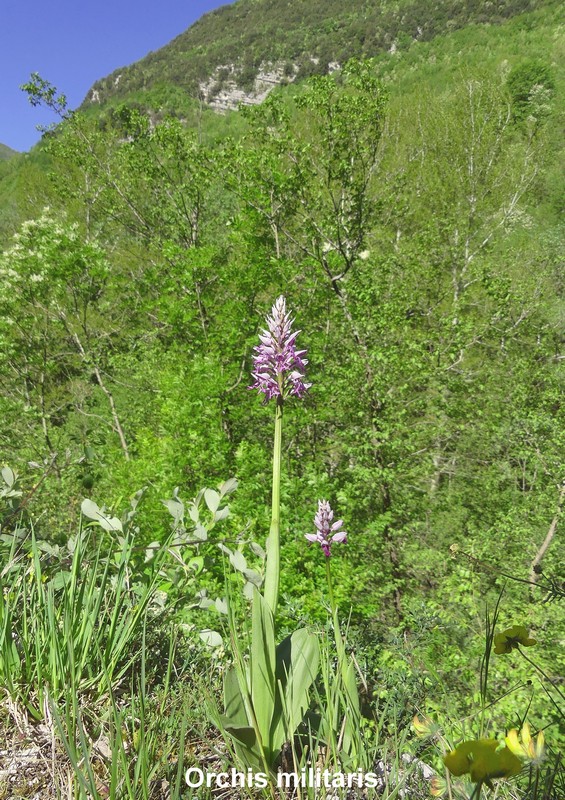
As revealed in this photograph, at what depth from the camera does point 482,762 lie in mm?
716

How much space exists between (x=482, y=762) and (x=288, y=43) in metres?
115

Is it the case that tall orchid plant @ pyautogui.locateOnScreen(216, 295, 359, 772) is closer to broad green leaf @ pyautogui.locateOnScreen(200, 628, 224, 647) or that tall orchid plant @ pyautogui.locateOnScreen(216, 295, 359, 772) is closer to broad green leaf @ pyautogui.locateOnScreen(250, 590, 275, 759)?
broad green leaf @ pyautogui.locateOnScreen(250, 590, 275, 759)

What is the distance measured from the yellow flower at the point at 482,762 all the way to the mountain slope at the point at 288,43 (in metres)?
70.7

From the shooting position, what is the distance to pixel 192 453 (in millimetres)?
6781

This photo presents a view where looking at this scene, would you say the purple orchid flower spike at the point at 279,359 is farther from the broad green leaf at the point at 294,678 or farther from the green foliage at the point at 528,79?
the green foliage at the point at 528,79

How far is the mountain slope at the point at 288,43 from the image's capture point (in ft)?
216

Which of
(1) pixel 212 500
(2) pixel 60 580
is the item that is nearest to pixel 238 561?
(1) pixel 212 500

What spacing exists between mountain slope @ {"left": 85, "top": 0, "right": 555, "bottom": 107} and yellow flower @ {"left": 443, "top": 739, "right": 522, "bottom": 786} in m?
70.7

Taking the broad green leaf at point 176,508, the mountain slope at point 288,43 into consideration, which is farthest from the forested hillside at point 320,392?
the mountain slope at point 288,43

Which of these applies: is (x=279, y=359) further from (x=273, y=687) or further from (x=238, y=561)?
(x=273, y=687)

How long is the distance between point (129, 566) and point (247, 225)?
7666 millimetres

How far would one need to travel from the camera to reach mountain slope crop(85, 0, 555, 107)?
65.8 meters

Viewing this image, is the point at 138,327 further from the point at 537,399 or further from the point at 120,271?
the point at 537,399

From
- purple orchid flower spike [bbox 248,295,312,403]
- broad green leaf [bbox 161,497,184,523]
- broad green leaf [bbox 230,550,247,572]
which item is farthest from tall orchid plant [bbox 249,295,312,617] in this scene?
broad green leaf [bbox 161,497,184,523]
